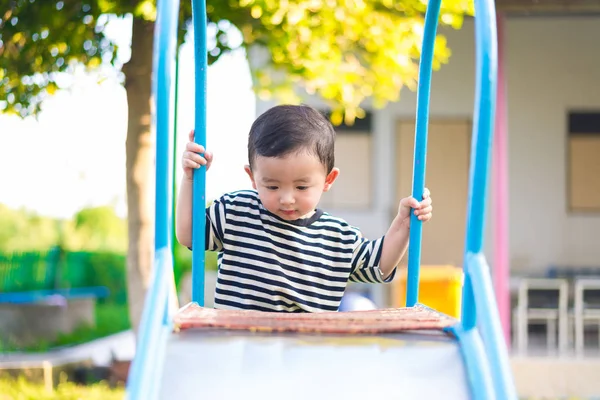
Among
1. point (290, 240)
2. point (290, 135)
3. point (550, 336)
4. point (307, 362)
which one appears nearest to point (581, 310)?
point (550, 336)

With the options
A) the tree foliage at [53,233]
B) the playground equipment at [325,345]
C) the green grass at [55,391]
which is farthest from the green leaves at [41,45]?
the tree foliage at [53,233]

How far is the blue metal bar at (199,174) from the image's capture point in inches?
83.6

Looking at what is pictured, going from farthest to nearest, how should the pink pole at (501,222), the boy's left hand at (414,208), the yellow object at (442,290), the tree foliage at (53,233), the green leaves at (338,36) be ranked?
the tree foliage at (53,233), the yellow object at (442,290), the pink pole at (501,222), the green leaves at (338,36), the boy's left hand at (414,208)

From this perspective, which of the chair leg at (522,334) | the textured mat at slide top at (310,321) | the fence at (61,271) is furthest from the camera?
the fence at (61,271)

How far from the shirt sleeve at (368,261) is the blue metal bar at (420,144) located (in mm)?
66

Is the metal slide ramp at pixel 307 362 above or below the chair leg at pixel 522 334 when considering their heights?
above

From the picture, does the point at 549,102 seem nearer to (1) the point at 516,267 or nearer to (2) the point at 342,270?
(1) the point at 516,267

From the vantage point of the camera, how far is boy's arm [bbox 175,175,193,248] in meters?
2.16

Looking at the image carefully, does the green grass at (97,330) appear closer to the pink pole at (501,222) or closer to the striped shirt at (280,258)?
the pink pole at (501,222)

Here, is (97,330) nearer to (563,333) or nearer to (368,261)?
(563,333)

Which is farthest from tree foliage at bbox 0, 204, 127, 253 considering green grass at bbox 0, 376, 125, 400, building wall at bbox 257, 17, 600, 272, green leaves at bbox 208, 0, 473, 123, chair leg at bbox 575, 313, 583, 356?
green leaves at bbox 208, 0, 473, 123

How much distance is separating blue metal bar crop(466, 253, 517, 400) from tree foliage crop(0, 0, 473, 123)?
2301 mm

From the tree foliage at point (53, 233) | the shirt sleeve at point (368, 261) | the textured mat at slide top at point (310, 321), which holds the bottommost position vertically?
the textured mat at slide top at point (310, 321)

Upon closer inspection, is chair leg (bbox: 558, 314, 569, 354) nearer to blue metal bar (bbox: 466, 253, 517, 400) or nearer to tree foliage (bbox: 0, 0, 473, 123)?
tree foliage (bbox: 0, 0, 473, 123)
